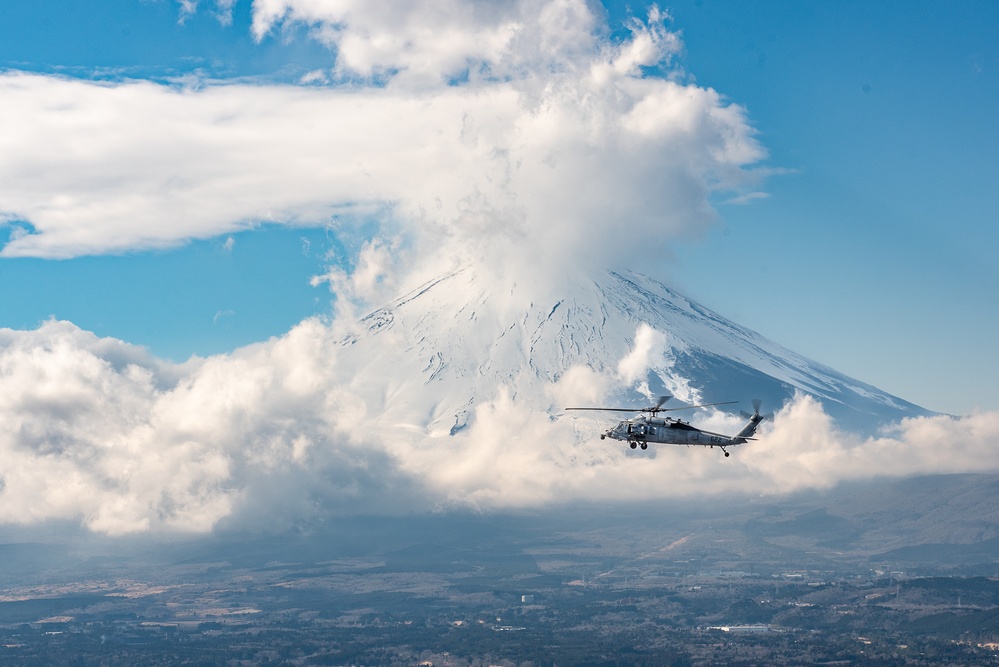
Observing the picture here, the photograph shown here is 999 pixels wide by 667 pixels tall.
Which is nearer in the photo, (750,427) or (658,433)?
(658,433)

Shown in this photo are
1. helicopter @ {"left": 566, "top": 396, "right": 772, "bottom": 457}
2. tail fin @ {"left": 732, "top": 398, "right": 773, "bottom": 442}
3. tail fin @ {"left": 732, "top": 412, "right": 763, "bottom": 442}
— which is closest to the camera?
helicopter @ {"left": 566, "top": 396, "right": 772, "bottom": 457}

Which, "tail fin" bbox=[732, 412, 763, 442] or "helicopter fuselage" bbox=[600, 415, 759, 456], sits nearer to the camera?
"helicopter fuselage" bbox=[600, 415, 759, 456]

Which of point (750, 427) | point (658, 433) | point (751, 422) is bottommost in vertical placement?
point (658, 433)

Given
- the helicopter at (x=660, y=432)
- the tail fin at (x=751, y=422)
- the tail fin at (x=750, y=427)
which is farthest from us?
the tail fin at (x=750, y=427)

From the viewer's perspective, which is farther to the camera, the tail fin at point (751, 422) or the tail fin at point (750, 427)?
the tail fin at point (750, 427)

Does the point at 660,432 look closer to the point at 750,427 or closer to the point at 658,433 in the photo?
the point at 658,433

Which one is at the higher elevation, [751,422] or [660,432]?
[751,422]

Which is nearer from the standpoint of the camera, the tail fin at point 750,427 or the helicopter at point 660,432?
the helicopter at point 660,432

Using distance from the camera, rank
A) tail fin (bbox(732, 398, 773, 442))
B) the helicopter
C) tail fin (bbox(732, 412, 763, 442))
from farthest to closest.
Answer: tail fin (bbox(732, 412, 763, 442)) < tail fin (bbox(732, 398, 773, 442)) < the helicopter

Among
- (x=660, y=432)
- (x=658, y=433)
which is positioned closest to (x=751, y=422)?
(x=660, y=432)

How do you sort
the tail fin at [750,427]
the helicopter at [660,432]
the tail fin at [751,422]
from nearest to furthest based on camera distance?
the helicopter at [660,432] → the tail fin at [751,422] → the tail fin at [750,427]
